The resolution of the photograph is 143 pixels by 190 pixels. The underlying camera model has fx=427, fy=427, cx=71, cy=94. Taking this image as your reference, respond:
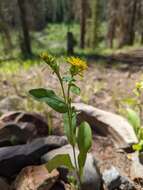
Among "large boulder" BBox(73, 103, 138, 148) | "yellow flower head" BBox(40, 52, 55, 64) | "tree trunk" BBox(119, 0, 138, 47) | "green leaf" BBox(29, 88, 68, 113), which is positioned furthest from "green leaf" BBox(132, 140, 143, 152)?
"tree trunk" BBox(119, 0, 138, 47)

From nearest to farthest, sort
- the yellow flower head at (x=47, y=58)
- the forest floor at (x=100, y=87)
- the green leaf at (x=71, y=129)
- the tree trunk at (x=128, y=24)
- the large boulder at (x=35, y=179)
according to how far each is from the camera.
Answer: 1. the yellow flower head at (x=47, y=58)
2. the green leaf at (x=71, y=129)
3. the large boulder at (x=35, y=179)
4. the forest floor at (x=100, y=87)
5. the tree trunk at (x=128, y=24)

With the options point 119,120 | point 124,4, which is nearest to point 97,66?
point 119,120

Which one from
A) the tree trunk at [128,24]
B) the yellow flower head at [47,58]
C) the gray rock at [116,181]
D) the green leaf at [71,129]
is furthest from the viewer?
the tree trunk at [128,24]

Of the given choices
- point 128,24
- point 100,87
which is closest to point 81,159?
point 100,87

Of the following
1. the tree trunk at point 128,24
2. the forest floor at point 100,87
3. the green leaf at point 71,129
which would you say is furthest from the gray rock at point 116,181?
the tree trunk at point 128,24

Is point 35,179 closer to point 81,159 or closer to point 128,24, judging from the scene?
point 81,159

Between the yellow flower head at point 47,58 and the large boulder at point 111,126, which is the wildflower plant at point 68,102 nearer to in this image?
the yellow flower head at point 47,58

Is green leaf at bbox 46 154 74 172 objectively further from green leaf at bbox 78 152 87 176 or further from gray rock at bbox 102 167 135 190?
gray rock at bbox 102 167 135 190
